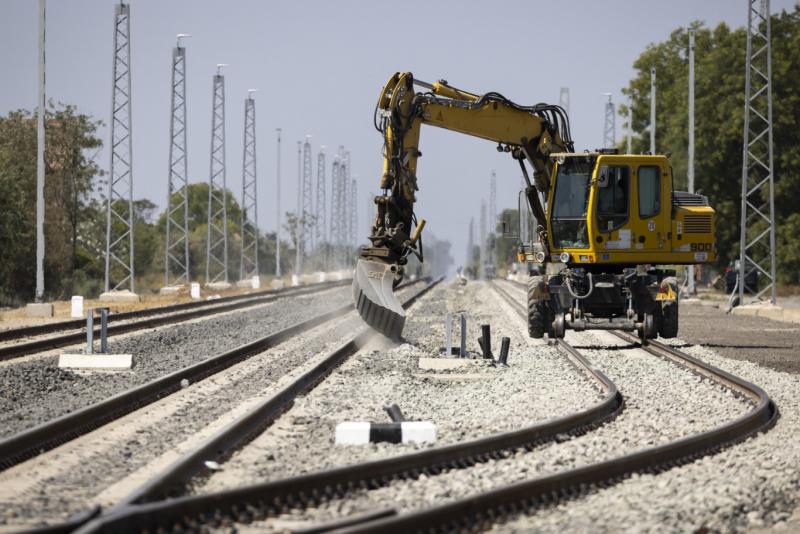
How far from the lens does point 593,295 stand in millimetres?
22891

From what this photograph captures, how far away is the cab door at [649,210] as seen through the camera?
22.9 metres

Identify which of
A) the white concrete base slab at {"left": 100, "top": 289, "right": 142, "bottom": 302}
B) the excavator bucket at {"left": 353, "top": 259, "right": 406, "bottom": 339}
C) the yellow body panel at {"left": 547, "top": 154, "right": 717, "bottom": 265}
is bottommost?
the white concrete base slab at {"left": 100, "top": 289, "right": 142, "bottom": 302}

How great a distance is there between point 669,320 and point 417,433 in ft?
42.6

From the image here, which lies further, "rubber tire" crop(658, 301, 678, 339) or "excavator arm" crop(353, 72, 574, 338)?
"rubber tire" crop(658, 301, 678, 339)

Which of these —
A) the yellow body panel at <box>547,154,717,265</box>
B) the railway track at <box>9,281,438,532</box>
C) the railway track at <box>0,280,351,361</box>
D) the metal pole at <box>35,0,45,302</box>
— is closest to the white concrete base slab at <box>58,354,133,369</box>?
the railway track at <box>0,280,351,361</box>

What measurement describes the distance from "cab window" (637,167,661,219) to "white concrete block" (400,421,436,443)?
13.0 m

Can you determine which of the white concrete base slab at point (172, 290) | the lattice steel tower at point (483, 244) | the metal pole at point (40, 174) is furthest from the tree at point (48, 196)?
the lattice steel tower at point (483, 244)

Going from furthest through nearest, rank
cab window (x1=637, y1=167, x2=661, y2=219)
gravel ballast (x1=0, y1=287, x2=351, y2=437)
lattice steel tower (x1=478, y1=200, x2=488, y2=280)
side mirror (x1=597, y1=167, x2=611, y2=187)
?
lattice steel tower (x1=478, y1=200, x2=488, y2=280), cab window (x1=637, y1=167, x2=661, y2=219), side mirror (x1=597, y1=167, x2=611, y2=187), gravel ballast (x1=0, y1=287, x2=351, y2=437)

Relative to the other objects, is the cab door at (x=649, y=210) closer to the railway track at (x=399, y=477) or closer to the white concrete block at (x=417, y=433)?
the railway track at (x=399, y=477)

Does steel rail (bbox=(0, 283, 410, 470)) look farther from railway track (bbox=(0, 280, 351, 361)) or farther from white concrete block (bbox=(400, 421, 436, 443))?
railway track (bbox=(0, 280, 351, 361))

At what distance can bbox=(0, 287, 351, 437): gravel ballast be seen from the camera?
44.5 ft

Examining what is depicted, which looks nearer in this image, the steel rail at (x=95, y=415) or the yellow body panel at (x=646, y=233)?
the steel rail at (x=95, y=415)

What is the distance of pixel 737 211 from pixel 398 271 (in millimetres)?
44885

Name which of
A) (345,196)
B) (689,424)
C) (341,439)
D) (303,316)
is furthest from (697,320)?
(345,196)
